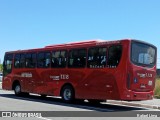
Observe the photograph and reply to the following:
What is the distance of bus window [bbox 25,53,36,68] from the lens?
73.9 ft

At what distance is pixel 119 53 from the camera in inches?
669

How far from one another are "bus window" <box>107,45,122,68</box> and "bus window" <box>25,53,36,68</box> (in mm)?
6473

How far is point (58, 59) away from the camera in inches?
812

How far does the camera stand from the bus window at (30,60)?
22516mm

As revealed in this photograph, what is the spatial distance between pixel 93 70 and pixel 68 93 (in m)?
2.36

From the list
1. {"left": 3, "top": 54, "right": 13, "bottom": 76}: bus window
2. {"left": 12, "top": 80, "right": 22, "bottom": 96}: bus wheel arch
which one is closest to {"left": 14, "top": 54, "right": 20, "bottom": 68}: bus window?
{"left": 3, "top": 54, "right": 13, "bottom": 76}: bus window

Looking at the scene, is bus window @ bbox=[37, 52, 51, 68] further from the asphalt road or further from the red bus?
the asphalt road

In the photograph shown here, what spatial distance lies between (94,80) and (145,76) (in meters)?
2.51

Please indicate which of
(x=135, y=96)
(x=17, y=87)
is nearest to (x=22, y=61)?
(x=17, y=87)

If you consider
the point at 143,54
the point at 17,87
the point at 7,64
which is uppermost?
the point at 143,54

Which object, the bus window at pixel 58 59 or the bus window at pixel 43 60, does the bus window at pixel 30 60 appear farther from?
the bus window at pixel 58 59

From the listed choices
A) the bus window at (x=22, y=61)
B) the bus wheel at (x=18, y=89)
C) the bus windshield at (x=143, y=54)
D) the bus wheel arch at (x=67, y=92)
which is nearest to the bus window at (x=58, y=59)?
the bus wheel arch at (x=67, y=92)

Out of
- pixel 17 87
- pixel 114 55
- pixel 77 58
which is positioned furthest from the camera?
pixel 17 87

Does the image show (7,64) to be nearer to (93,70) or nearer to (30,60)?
(30,60)
